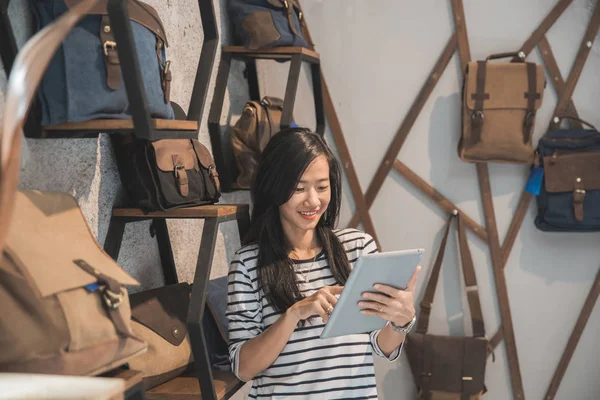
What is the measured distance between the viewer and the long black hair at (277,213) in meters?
1.91

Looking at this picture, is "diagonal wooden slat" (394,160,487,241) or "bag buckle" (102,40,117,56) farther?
"diagonal wooden slat" (394,160,487,241)

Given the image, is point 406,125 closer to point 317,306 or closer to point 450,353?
point 450,353

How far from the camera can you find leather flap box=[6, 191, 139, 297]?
989 millimetres

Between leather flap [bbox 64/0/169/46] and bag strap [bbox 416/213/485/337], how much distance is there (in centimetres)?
209

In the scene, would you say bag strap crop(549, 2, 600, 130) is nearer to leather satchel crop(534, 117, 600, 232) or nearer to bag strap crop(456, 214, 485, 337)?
leather satchel crop(534, 117, 600, 232)

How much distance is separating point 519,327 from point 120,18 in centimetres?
272

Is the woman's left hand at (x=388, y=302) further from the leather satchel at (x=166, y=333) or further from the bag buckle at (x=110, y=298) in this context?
the bag buckle at (x=110, y=298)

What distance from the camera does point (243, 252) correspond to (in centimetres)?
198

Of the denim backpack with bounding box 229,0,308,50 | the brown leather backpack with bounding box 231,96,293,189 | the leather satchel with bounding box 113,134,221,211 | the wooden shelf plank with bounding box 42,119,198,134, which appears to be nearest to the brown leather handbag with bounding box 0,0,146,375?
the wooden shelf plank with bounding box 42,119,198,134

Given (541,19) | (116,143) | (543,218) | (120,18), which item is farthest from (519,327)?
(120,18)

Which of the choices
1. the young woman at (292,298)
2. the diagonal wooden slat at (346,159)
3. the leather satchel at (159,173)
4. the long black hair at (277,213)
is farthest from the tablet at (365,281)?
the diagonal wooden slat at (346,159)

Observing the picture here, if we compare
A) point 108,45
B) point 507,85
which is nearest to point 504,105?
point 507,85

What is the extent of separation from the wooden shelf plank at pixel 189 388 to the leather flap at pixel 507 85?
1786 mm

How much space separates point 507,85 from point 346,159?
868mm
